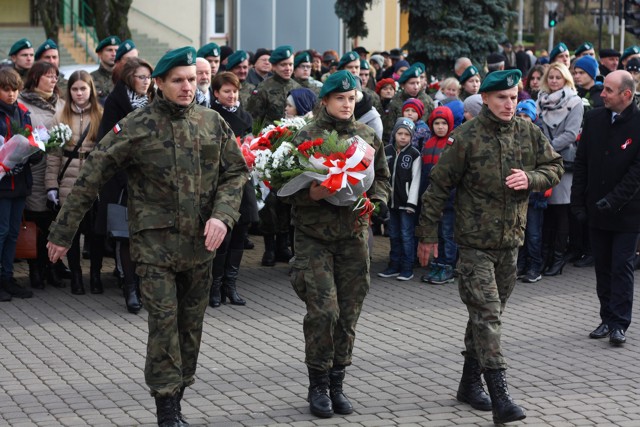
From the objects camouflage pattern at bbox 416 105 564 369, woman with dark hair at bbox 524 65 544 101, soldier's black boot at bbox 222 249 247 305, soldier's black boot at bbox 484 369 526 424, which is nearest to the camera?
soldier's black boot at bbox 484 369 526 424

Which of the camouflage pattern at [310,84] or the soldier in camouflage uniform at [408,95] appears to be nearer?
the soldier in camouflage uniform at [408,95]

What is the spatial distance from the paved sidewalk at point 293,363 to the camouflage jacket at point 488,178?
1114 millimetres

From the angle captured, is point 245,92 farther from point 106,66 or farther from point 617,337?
point 617,337

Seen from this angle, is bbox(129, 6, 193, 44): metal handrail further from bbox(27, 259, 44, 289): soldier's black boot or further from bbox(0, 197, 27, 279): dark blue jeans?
bbox(0, 197, 27, 279): dark blue jeans

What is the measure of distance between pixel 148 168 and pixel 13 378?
7.55 feet

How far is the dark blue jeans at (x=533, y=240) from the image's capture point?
40.8ft

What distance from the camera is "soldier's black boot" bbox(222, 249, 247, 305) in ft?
35.7

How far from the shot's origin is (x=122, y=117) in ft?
33.7

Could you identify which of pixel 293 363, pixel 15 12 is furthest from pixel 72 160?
pixel 15 12

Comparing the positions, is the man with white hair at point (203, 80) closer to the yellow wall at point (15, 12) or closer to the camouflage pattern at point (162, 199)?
the camouflage pattern at point (162, 199)

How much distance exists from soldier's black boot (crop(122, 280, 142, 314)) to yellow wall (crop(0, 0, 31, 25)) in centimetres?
2926

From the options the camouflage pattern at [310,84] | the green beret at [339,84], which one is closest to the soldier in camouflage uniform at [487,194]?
the green beret at [339,84]

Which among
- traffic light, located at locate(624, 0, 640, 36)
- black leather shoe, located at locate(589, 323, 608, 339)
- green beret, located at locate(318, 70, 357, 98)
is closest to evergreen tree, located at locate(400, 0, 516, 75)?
traffic light, located at locate(624, 0, 640, 36)

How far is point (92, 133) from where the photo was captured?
11172 mm
